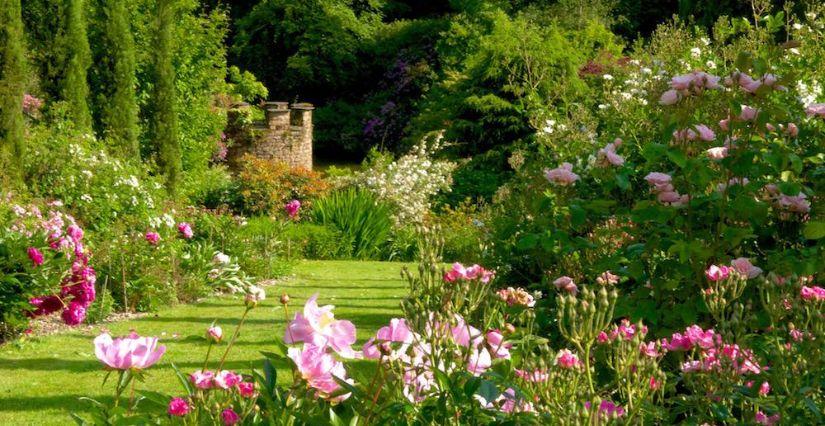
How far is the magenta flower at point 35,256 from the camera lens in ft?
17.4

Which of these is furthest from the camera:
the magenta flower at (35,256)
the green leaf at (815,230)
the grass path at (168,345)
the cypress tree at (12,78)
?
the cypress tree at (12,78)

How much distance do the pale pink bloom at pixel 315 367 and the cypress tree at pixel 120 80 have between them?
9.51m

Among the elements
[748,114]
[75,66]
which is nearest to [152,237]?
[75,66]

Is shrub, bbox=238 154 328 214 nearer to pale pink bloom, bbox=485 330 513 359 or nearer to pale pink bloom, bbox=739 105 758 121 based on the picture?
pale pink bloom, bbox=739 105 758 121

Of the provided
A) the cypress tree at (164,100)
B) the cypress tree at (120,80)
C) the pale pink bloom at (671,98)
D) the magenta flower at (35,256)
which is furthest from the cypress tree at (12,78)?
the pale pink bloom at (671,98)

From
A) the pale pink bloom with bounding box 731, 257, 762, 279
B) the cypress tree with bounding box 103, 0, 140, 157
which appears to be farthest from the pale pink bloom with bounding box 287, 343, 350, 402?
the cypress tree with bounding box 103, 0, 140, 157

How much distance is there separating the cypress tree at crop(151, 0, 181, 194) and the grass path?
3275 mm

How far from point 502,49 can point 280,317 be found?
23.7ft

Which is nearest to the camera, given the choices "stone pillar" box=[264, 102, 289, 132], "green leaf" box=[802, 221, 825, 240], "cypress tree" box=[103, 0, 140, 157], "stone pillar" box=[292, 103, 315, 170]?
"green leaf" box=[802, 221, 825, 240]

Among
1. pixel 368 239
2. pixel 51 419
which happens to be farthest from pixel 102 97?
pixel 51 419

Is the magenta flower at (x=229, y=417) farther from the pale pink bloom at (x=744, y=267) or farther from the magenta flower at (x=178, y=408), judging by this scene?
the pale pink bloom at (x=744, y=267)

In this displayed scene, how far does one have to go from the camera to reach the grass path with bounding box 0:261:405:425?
4730 millimetres

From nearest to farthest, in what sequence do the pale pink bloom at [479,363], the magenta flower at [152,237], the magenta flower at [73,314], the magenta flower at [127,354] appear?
the magenta flower at [127,354]
the pale pink bloom at [479,363]
the magenta flower at [73,314]
the magenta flower at [152,237]

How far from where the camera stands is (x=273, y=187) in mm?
12852
